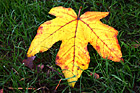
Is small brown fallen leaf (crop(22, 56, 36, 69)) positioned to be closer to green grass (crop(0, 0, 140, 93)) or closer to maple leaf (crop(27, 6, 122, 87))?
green grass (crop(0, 0, 140, 93))

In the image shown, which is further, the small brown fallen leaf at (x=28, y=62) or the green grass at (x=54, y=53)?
the small brown fallen leaf at (x=28, y=62)

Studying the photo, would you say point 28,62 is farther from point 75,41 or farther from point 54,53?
point 75,41

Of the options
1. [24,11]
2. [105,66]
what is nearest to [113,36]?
[105,66]

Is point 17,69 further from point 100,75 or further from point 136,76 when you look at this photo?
point 136,76

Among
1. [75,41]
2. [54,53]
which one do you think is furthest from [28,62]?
[75,41]

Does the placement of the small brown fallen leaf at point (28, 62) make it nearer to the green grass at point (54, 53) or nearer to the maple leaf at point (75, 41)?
the green grass at point (54, 53)

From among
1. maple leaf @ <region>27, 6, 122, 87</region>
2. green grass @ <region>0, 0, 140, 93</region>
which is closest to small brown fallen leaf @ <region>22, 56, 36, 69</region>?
green grass @ <region>0, 0, 140, 93</region>

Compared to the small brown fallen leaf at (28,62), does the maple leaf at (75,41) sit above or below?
above

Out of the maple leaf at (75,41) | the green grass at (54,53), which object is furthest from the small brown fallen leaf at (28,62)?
the maple leaf at (75,41)
